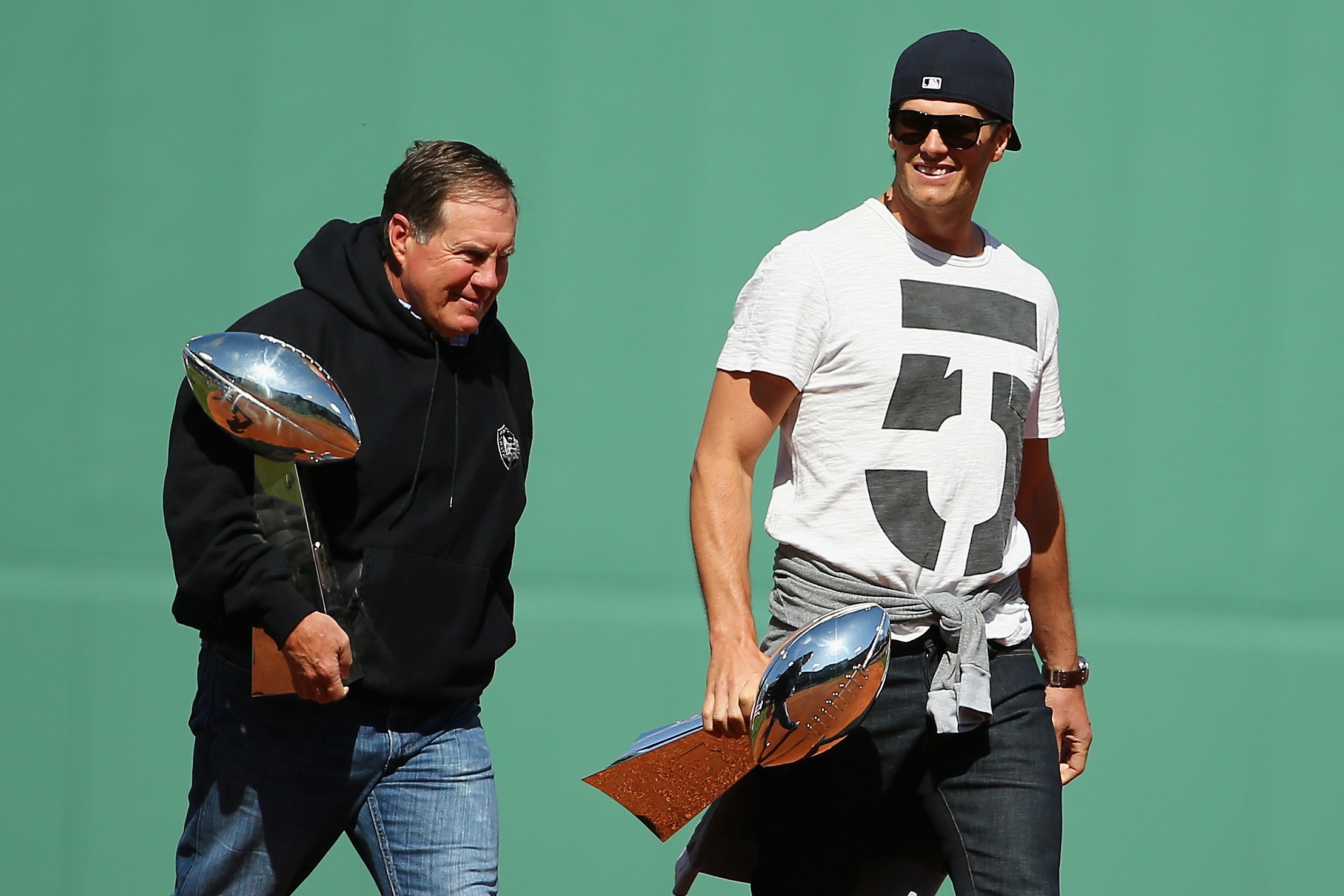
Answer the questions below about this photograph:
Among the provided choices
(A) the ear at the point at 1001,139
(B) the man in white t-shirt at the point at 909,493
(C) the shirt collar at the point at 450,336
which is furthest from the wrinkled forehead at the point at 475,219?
(A) the ear at the point at 1001,139

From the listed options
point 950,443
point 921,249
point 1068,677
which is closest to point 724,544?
point 950,443

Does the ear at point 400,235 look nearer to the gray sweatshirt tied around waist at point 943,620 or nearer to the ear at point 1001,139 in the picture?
the gray sweatshirt tied around waist at point 943,620

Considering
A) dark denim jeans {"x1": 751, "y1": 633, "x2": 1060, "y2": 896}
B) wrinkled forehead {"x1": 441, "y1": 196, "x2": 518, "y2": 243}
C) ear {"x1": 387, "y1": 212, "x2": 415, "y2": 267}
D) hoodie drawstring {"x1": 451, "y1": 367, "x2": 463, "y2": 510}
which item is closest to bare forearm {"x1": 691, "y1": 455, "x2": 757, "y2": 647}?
dark denim jeans {"x1": 751, "y1": 633, "x2": 1060, "y2": 896}

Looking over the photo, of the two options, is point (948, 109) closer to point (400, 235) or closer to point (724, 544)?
point (724, 544)

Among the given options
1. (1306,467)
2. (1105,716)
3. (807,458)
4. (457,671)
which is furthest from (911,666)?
(1306,467)

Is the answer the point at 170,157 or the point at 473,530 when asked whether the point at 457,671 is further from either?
the point at 170,157

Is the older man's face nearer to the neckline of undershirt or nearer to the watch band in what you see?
the neckline of undershirt

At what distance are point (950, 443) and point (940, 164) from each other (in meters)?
0.49

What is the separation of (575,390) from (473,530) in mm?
1320

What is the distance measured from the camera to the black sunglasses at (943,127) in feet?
7.64

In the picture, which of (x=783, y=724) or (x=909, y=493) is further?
(x=909, y=493)

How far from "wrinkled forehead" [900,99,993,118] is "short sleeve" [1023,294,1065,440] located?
0.39 metres

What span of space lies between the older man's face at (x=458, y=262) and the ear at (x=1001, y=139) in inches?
33.7

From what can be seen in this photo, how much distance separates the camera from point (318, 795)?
2287 millimetres
